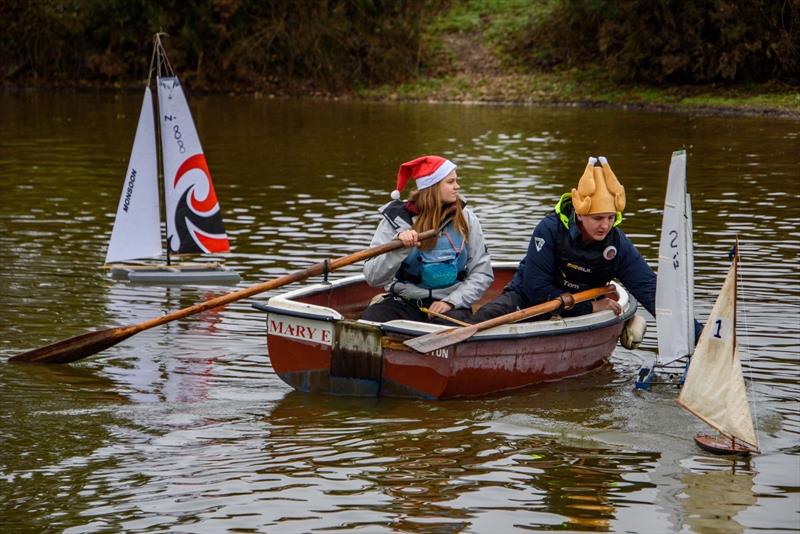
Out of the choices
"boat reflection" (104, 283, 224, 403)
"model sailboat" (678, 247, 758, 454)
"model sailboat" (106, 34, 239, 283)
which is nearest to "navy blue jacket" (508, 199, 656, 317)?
"model sailboat" (678, 247, 758, 454)

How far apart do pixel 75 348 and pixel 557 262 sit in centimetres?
350

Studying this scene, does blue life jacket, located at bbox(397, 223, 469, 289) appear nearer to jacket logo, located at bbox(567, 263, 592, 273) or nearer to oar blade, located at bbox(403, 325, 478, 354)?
jacket logo, located at bbox(567, 263, 592, 273)

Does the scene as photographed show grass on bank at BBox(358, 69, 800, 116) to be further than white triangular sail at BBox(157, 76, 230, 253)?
Yes

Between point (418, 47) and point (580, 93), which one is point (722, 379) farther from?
point (418, 47)

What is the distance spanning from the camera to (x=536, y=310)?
8.51 meters

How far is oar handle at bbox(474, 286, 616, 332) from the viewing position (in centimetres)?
835

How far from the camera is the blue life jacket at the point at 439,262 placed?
8859 mm

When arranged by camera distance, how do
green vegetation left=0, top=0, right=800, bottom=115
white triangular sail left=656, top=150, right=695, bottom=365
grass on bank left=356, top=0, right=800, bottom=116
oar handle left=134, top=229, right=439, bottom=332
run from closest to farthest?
white triangular sail left=656, top=150, right=695, bottom=365 < oar handle left=134, top=229, right=439, bottom=332 < grass on bank left=356, top=0, right=800, bottom=116 < green vegetation left=0, top=0, right=800, bottom=115

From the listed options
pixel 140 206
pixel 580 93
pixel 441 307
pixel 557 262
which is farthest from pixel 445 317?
pixel 580 93

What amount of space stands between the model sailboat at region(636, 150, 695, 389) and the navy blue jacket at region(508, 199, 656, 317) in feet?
1.99

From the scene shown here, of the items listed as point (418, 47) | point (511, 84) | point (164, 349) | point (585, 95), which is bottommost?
point (164, 349)

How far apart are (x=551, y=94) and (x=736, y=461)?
25.7m

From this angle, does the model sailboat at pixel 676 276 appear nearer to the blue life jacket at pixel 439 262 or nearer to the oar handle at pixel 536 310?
the oar handle at pixel 536 310

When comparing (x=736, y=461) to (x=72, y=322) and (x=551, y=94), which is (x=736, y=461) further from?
(x=551, y=94)
